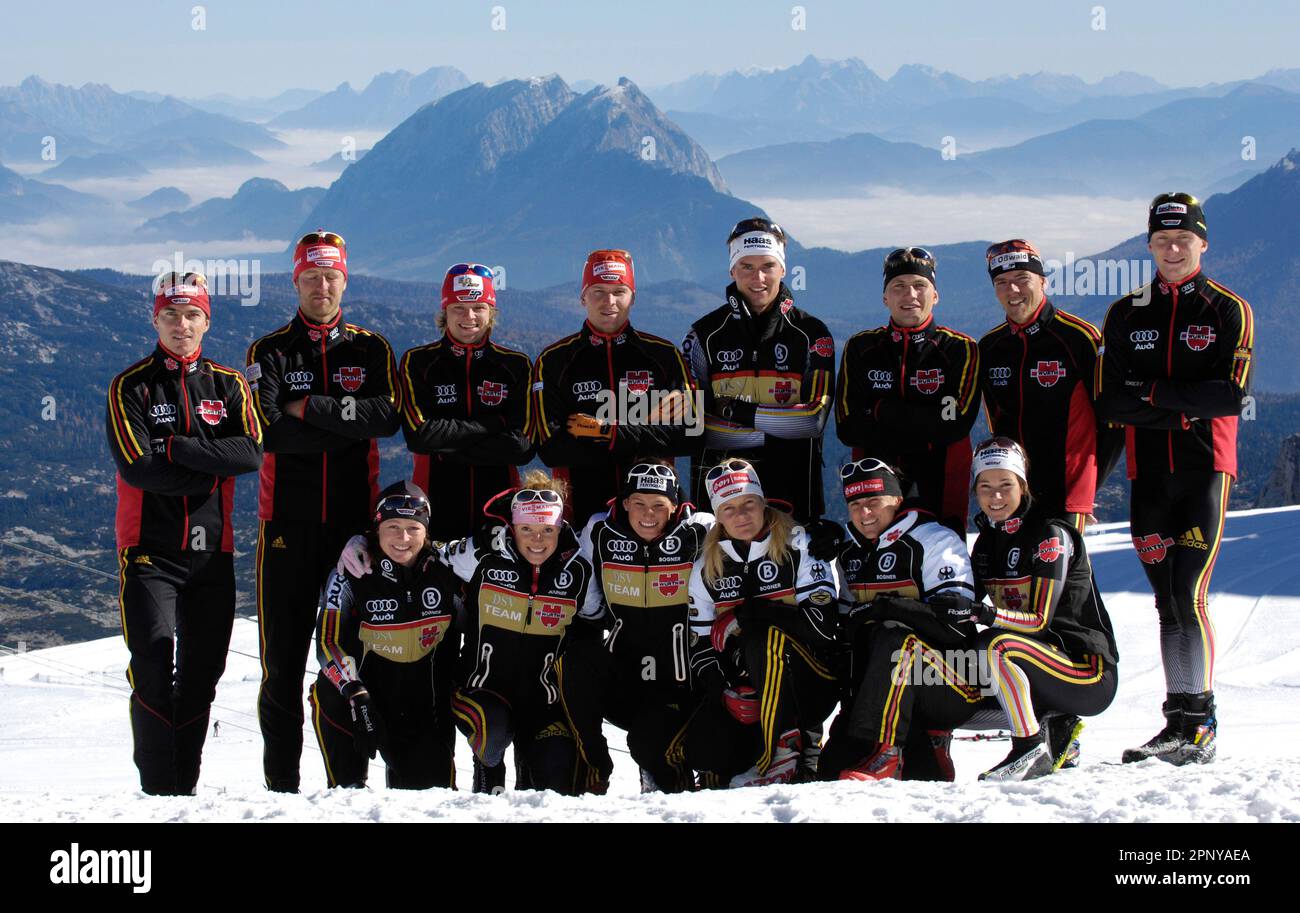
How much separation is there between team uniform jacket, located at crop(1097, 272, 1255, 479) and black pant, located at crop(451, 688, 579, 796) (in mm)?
3734

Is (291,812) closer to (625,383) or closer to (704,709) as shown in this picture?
(704,709)

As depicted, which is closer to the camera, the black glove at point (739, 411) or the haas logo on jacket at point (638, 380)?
the black glove at point (739, 411)

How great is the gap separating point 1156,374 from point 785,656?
2.81 metres

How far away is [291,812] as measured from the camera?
5504 millimetres

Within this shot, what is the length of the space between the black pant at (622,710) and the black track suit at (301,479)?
169cm

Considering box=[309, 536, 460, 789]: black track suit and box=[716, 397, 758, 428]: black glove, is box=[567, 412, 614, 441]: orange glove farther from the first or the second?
box=[309, 536, 460, 789]: black track suit

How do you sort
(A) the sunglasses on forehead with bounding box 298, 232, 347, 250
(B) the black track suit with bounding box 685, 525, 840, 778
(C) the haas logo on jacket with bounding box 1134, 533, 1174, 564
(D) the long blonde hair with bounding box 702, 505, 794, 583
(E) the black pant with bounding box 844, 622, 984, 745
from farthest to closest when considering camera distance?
(A) the sunglasses on forehead with bounding box 298, 232, 347, 250 → (C) the haas logo on jacket with bounding box 1134, 533, 1174, 564 → (D) the long blonde hair with bounding box 702, 505, 794, 583 → (B) the black track suit with bounding box 685, 525, 840, 778 → (E) the black pant with bounding box 844, 622, 984, 745

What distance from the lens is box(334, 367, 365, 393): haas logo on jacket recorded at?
788 centimetres

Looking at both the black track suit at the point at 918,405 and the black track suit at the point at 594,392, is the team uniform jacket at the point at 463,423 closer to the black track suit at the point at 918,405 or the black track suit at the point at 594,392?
the black track suit at the point at 594,392

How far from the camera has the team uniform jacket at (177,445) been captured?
7.20m

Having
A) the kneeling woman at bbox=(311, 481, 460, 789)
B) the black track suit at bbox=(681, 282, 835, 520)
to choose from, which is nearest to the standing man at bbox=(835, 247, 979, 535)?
the black track suit at bbox=(681, 282, 835, 520)
